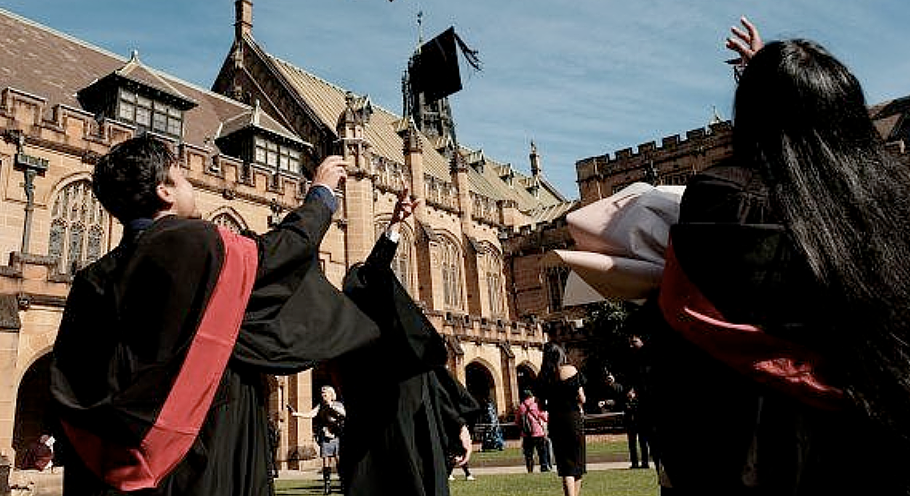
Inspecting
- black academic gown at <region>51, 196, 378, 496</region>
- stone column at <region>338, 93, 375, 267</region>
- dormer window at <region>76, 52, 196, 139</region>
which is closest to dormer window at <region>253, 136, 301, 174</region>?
stone column at <region>338, 93, 375, 267</region>

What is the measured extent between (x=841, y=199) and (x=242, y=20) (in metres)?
32.7

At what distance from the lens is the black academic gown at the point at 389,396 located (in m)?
3.53

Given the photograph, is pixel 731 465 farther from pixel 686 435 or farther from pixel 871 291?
pixel 871 291

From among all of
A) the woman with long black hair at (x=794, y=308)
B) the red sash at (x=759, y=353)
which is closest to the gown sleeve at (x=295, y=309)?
the woman with long black hair at (x=794, y=308)

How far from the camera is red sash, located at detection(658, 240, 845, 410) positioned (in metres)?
1.48

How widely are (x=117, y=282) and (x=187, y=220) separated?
1.09 ft

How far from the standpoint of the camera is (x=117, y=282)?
2398 mm

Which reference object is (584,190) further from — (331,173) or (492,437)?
(331,173)

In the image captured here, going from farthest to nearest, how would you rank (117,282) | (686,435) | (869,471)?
1. (117,282)
2. (686,435)
3. (869,471)

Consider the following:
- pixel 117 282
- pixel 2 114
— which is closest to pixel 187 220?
pixel 117 282

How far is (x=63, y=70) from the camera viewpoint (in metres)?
21.2

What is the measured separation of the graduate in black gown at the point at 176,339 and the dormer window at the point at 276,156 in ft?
70.9

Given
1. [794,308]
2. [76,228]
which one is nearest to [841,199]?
[794,308]

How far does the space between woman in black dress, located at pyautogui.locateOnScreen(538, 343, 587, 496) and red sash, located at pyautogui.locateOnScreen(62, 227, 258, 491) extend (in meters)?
4.78
